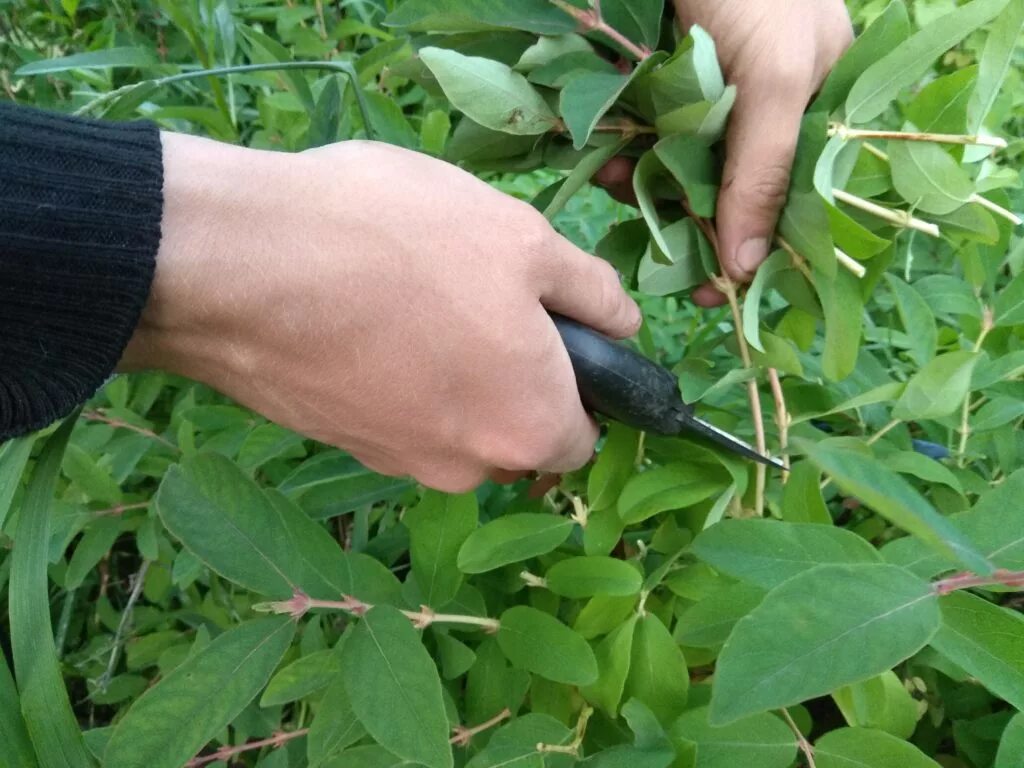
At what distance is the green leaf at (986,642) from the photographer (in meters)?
0.43

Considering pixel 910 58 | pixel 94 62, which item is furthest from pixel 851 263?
pixel 94 62

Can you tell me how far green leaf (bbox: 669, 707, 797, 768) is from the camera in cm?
55

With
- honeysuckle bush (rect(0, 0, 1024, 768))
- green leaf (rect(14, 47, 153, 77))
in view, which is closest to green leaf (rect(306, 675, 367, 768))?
honeysuckle bush (rect(0, 0, 1024, 768))

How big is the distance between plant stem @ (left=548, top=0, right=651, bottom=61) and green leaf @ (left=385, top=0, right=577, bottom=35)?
0.03 ft

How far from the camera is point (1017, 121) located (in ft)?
4.59

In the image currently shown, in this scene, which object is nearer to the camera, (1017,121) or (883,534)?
(883,534)

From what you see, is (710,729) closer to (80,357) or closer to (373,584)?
(373,584)

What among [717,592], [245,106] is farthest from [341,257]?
[245,106]

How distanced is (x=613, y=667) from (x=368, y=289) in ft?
1.09

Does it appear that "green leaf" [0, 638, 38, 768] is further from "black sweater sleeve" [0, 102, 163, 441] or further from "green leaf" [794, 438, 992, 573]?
"green leaf" [794, 438, 992, 573]

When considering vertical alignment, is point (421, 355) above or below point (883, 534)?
above

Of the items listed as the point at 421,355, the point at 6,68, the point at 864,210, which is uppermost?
the point at 864,210

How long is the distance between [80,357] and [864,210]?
23.6 inches

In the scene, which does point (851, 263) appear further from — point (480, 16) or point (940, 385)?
point (480, 16)
